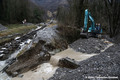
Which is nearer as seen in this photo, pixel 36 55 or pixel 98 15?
pixel 36 55

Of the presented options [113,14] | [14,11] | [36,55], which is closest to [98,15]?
[113,14]

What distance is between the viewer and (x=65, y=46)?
12.2 m

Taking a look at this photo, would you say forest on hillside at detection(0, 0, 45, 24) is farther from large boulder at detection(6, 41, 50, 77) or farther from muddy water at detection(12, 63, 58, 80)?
muddy water at detection(12, 63, 58, 80)

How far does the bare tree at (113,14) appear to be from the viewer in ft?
41.9

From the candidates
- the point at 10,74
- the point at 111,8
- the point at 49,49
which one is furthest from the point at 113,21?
the point at 10,74

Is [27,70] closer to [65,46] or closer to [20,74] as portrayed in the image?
[20,74]

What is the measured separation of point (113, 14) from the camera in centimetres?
1331

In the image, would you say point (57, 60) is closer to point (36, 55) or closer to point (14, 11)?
point (36, 55)

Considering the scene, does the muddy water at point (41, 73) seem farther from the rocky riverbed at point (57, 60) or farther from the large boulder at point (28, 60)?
the large boulder at point (28, 60)

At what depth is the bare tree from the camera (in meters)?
12.8

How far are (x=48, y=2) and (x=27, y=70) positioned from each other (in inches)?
5375

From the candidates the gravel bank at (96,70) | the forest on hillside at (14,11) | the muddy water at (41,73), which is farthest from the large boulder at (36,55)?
the forest on hillside at (14,11)

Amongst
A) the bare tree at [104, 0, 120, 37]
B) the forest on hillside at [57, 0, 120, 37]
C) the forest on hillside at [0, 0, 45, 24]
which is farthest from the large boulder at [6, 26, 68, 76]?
the forest on hillside at [0, 0, 45, 24]

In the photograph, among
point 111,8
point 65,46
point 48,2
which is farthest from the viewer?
point 48,2
